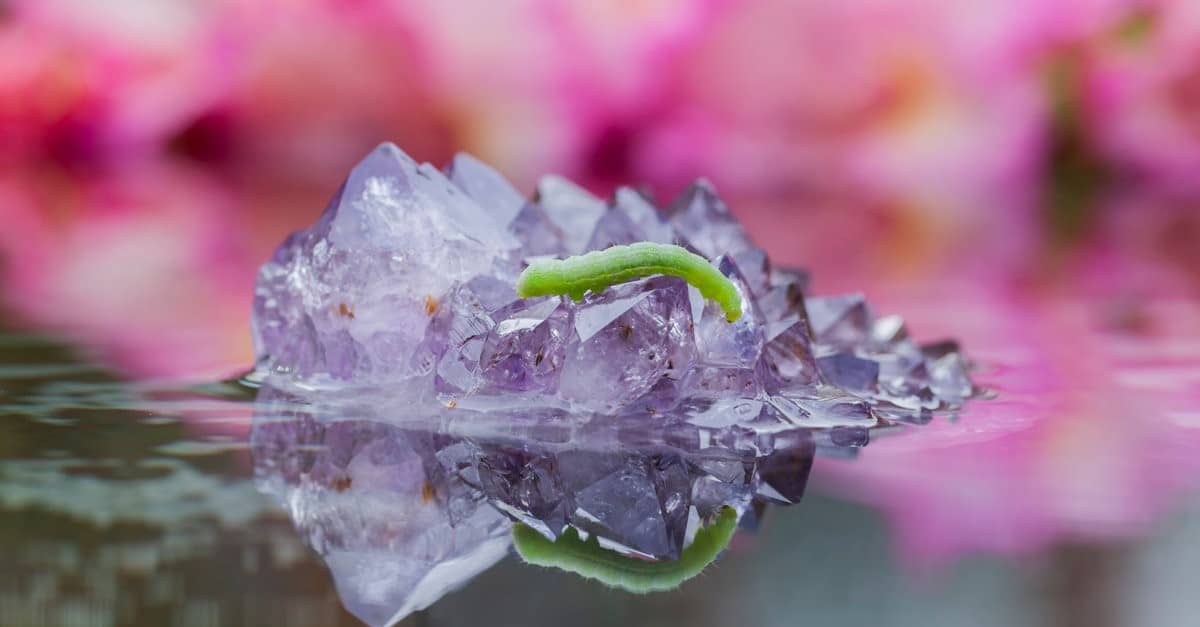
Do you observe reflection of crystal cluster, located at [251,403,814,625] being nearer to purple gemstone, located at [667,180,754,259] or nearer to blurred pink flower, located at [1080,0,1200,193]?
purple gemstone, located at [667,180,754,259]

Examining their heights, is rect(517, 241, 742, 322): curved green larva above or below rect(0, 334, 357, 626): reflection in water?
above

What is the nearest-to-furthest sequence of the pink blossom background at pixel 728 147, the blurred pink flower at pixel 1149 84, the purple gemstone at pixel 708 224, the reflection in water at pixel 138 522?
the reflection in water at pixel 138 522 → the purple gemstone at pixel 708 224 → the pink blossom background at pixel 728 147 → the blurred pink flower at pixel 1149 84

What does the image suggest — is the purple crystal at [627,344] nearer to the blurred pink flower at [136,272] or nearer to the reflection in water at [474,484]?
the reflection in water at [474,484]

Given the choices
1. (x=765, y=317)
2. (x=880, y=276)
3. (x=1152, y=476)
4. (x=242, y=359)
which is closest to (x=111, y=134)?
(x=880, y=276)

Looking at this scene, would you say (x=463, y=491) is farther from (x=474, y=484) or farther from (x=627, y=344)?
(x=627, y=344)

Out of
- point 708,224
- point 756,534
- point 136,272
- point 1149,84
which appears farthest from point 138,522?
point 1149,84

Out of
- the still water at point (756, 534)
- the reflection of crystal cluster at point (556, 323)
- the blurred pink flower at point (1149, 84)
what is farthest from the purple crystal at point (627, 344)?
the blurred pink flower at point (1149, 84)

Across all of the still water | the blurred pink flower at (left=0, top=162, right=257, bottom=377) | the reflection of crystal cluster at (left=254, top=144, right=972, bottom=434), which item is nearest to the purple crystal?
the reflection of crystal cluster at (left=254, top=144, right=972, bottom=434)
